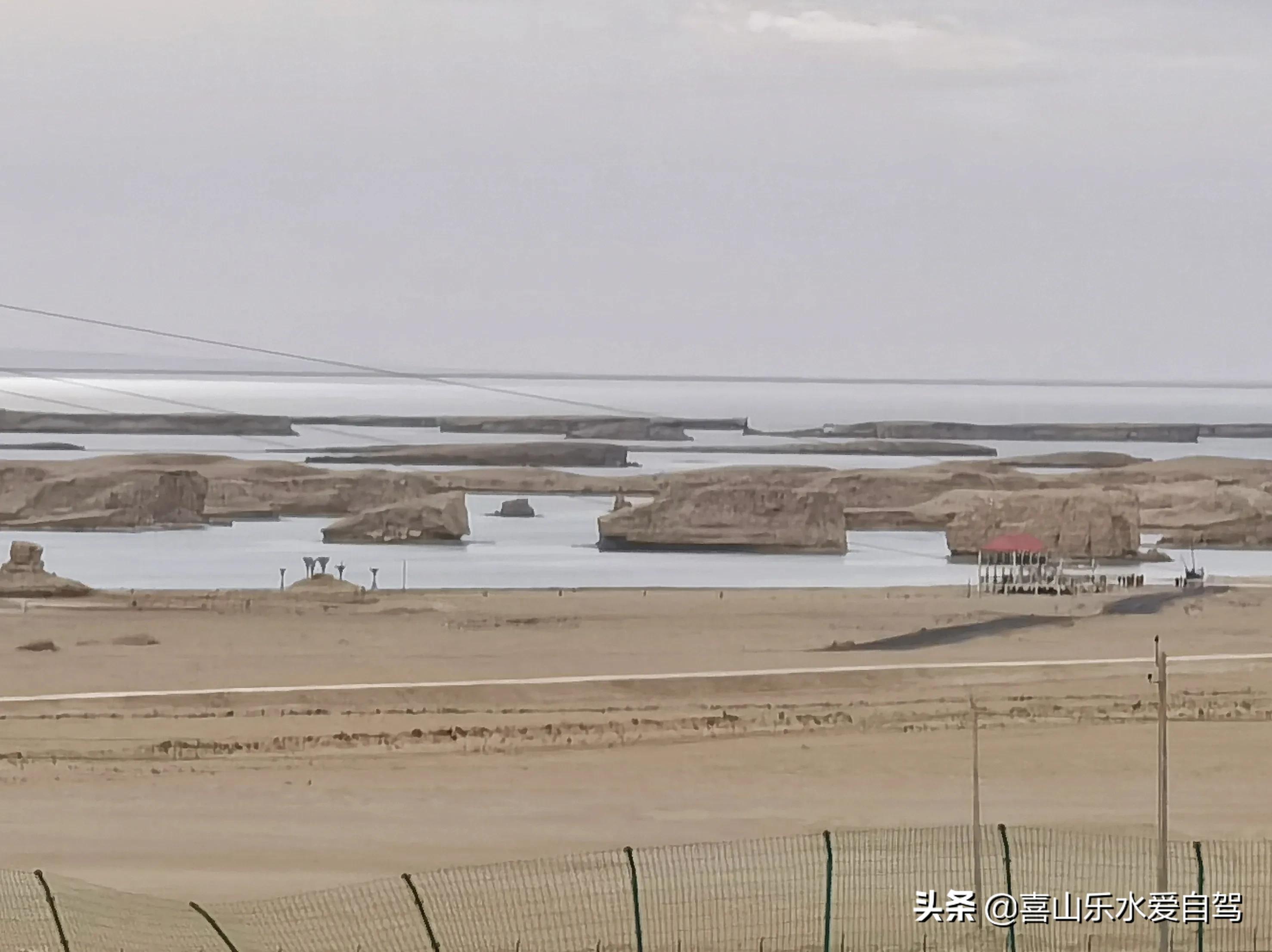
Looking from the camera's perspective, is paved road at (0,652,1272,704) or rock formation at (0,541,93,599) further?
rock formation at (0,541,93,599)

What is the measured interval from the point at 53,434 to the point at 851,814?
122 m

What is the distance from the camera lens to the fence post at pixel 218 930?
1474 centimetres

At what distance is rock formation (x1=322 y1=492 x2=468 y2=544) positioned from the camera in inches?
2158

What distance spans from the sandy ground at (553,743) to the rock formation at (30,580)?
14.2 feet

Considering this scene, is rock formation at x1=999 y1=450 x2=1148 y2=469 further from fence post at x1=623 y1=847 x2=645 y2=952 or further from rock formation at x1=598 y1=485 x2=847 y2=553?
fence post at x1=623 y1=847 x2=645 y2=952

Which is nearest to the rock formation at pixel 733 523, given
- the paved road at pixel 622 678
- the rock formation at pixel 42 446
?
the paved road at pixel 622 678

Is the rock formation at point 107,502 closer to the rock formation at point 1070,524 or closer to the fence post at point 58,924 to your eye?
the rock formation at point 1070,524

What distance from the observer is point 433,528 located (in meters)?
55.1

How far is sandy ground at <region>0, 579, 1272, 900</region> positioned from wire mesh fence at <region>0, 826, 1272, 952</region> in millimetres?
1183

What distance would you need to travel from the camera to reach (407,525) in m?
55.0

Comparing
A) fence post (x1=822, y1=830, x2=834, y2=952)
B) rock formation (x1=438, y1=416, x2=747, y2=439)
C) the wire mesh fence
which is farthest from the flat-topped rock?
fence post (x1=822, y1=830, x2=834, y2=952)

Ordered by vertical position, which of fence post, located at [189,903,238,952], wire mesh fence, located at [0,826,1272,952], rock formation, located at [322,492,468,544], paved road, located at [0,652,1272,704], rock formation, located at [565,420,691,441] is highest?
rock formation, located at [565,420,691,441]

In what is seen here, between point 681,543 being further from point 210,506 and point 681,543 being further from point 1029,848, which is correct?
point 1029,848

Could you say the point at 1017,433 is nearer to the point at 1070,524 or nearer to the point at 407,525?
the point at 407,525
